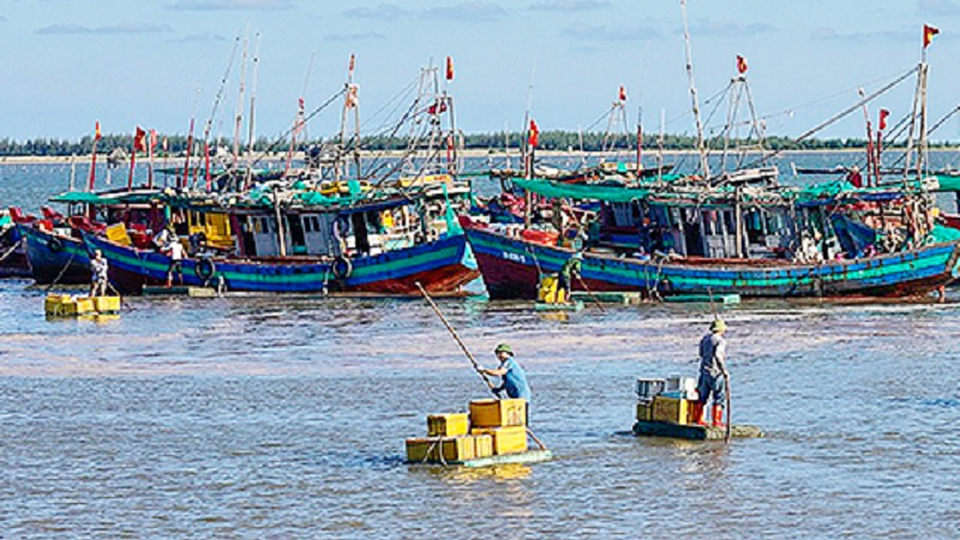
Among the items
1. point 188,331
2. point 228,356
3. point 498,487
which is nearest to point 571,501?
point 498,487

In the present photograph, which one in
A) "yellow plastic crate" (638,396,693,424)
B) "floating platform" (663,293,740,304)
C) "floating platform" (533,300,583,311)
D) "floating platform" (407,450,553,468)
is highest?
"yellow plastic crate" (638,396,693,424)

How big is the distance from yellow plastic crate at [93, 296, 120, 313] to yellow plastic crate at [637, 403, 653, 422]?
68.2 ft

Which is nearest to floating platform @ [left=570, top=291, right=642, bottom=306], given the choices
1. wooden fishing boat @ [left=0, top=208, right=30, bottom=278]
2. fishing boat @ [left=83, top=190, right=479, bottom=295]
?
fishing boat @ [left=83, top=190, right=479, bottom=295]

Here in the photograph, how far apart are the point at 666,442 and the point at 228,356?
42.2ft

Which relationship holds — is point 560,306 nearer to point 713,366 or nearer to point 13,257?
point 713,366

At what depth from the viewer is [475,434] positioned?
21.1 m

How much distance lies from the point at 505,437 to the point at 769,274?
20.5 m

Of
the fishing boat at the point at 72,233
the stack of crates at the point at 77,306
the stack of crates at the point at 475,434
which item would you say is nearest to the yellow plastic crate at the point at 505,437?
the stack of crates at the point at 475,434

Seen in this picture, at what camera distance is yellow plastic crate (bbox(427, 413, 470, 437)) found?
69.3 ft

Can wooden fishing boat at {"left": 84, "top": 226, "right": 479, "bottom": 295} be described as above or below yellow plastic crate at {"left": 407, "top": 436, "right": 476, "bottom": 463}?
above

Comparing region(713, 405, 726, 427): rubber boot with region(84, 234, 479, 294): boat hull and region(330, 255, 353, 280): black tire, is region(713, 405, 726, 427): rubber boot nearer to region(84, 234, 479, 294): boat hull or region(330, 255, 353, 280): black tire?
region(84, 234, 479, 294): boat hull

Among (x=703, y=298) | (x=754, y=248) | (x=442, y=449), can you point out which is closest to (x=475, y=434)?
(x=442, y=449)

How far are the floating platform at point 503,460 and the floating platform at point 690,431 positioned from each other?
1.70m

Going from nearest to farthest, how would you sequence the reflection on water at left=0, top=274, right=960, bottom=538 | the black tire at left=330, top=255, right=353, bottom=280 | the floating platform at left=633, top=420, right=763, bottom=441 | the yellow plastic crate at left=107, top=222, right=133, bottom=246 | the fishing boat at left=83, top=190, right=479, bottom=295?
the reflection on water at left=0, top=274, right=960, bottom=538, the floating platform at left=633, top=420, right=763, bottom=441, the fishing boat at left=83, top=190, right=479, bottom=295, the black tire at left=330, top=255, right=353, bottom=280, the yellow plastic crate at left=107, top=222, right=133, bottom=246
